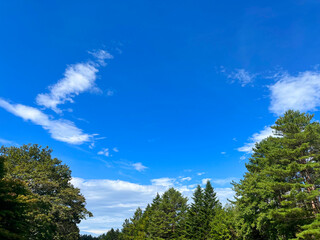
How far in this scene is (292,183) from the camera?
896 inches

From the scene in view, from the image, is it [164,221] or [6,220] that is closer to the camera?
[6,220]

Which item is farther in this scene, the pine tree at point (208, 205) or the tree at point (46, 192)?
the pine tree at point (208, 205)

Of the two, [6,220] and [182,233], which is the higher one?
[6,220]

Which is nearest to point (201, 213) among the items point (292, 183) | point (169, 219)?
point (169, 219)

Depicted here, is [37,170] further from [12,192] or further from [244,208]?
[244,208]

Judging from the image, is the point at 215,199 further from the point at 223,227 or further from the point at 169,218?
the point at 169,218

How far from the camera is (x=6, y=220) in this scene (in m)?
17.3

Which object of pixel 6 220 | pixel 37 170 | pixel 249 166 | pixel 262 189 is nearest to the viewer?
pixel 6 220

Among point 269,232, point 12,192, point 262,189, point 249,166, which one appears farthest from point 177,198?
point 12,192

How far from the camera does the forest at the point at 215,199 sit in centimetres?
2039

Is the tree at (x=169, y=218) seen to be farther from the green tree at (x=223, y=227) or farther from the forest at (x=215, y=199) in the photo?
the green tree at (x=223, y=227)

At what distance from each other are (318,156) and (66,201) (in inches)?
1489

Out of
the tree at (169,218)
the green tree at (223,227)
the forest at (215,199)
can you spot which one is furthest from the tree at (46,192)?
the green tree at (223,227)

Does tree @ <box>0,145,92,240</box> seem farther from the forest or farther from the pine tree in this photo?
the pine tree
